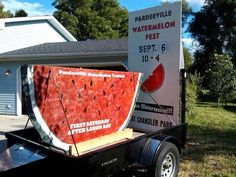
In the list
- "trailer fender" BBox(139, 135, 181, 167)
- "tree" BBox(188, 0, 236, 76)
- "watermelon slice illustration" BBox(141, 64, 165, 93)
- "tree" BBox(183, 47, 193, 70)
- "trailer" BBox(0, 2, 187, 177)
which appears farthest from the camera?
"tree" BBox(183, 47, 193, 70)

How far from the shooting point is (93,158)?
466cm

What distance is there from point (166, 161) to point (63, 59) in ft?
36.7

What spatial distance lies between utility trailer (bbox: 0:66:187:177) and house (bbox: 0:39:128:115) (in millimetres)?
8808

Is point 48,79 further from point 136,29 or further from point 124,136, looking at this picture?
point 136,29

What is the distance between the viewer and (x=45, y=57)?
54.6 ft

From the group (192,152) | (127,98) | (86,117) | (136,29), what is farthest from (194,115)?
(86,117)

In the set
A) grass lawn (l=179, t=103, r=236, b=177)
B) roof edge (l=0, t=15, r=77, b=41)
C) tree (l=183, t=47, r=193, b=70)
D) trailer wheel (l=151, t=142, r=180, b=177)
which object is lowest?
grass lawn (l=179, t=103, r=236, b=177)

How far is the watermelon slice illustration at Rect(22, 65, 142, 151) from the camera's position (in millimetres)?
4656

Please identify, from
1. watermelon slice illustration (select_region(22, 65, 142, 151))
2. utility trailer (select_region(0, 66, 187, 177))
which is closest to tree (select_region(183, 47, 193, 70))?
utility trailer (select_region(0, 66, 187, 177))

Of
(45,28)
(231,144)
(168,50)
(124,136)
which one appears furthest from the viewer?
(45,28)

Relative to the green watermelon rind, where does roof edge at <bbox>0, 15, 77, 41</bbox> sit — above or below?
above

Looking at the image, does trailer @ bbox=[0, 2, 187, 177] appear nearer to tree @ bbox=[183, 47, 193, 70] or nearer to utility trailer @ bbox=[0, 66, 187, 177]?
utility trailer @ bbox=[0, 66, 187, 177]

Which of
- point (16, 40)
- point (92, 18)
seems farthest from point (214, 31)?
point (16, 40)

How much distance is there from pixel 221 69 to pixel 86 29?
19767mm
